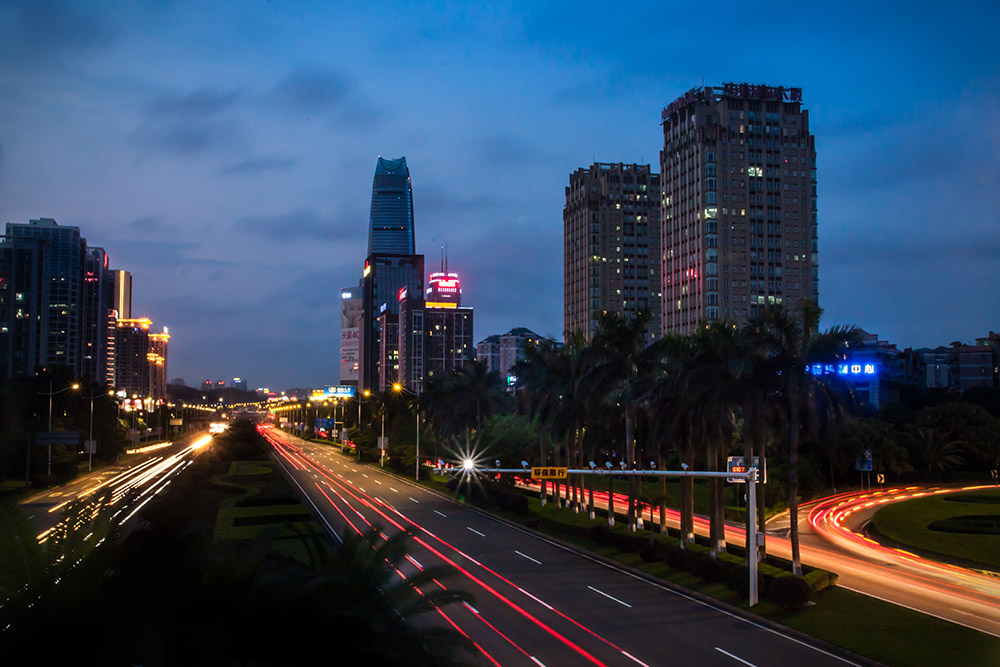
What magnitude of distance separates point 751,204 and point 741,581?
12100cm

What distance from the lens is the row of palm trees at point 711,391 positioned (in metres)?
36.3

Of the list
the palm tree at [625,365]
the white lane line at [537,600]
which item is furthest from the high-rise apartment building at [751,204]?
the white lane line at [537,600]

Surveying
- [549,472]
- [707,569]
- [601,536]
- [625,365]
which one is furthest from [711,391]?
[601,536]

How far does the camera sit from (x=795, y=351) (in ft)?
120

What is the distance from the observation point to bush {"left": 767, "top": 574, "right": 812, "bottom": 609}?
1201 inches

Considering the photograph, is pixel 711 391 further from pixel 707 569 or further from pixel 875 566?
pixel 875 566

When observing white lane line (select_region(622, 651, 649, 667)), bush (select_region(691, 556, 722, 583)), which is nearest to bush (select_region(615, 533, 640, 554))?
bush (select_region(691, 556, 722, 583))

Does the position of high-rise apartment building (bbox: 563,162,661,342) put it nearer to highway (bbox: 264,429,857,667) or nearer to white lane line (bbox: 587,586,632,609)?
highway (bbox: 264,429,857,667)

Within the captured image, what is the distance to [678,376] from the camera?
41531 mm

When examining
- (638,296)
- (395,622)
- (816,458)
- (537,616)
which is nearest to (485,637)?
(537,616)

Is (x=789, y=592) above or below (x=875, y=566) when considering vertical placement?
above

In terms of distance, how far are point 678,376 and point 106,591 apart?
34722mm

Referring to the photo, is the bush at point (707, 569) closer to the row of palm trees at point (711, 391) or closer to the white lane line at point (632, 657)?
the row of palm trees at point (711, 391)

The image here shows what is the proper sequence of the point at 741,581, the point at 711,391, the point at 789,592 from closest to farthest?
the point at 789,592
the point at 741,581
the point at 711,391
